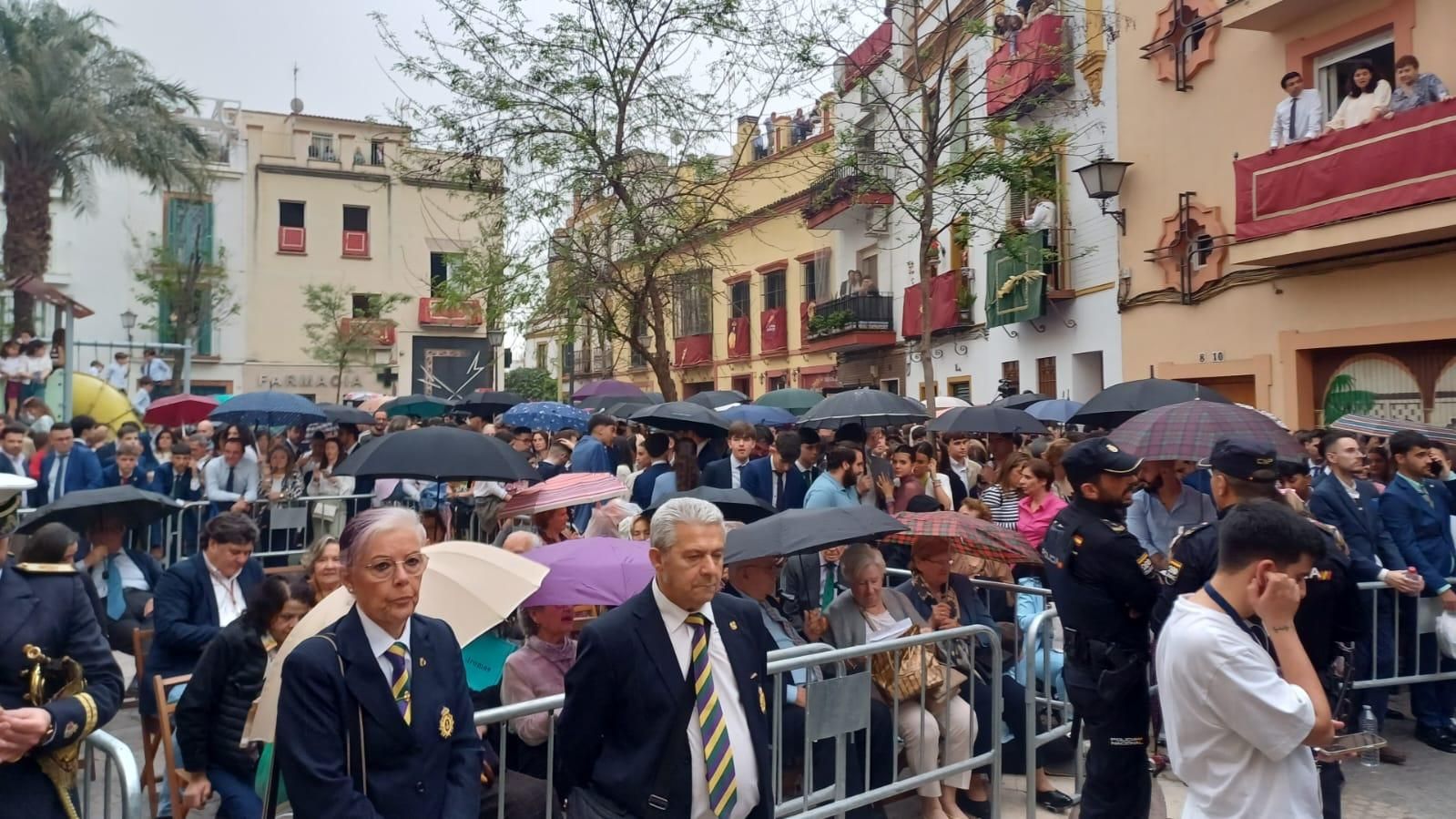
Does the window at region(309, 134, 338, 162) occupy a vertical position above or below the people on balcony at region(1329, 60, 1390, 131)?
above

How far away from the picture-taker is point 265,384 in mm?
39812

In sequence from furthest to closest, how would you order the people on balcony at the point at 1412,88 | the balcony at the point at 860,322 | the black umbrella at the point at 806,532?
1. the balcony at the point at 860,322
2. the people on balcony at the point at 1412,88
3. the black umbrella at the point at 806,532

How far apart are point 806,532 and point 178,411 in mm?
13530

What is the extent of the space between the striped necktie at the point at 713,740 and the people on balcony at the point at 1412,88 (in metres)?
11.9

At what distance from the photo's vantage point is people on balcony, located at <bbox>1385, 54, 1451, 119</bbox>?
11.8 metres

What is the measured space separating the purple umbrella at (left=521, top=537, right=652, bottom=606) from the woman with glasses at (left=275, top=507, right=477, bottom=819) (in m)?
1.40

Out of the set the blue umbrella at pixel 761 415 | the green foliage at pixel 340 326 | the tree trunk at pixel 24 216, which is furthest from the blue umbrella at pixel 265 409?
the green foliage at pixel 340 326

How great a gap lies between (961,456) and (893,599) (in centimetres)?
598

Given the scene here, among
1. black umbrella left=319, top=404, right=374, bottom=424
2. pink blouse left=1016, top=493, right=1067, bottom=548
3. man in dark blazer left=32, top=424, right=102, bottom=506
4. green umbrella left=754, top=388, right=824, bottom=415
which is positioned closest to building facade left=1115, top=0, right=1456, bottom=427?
green umbrella left=754, top=388, right=824, bottom=415

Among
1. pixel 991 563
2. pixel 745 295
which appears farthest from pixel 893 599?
pixel 745 295

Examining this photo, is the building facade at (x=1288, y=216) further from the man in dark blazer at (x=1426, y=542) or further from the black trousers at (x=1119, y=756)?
the black trousers at (x=1119, y=756)

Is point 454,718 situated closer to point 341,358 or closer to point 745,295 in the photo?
point 745,295

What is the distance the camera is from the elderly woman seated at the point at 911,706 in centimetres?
513

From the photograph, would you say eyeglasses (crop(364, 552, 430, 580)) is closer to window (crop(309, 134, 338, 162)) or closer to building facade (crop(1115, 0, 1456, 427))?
building facade (crop(1115, 0, 1456, 427))
